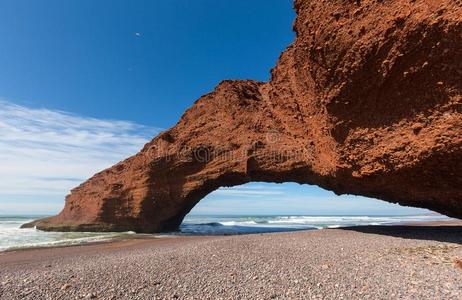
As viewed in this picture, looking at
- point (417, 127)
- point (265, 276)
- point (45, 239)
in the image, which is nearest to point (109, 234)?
point (45, 239)

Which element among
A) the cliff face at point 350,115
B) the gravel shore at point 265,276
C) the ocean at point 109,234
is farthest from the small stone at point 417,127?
the ocean at point 109,234

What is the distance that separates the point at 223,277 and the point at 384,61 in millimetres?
8262

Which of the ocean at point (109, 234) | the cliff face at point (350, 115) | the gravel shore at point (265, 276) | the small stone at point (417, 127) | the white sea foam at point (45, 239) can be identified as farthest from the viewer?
the ocean at point (109, 234)

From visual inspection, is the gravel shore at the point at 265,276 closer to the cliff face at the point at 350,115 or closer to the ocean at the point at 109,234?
the cliff face at the point at 350,115

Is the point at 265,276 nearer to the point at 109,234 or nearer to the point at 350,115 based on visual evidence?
the point at 350,115

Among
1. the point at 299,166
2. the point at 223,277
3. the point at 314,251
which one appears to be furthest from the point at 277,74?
the point at 223,277

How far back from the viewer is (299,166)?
17.7m

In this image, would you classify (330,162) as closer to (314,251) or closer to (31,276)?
(314,251)

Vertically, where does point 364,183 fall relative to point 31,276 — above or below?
above

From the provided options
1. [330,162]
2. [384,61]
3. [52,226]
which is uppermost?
[384,61]

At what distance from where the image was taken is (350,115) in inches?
500

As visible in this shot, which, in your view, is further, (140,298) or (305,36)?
(305,36)

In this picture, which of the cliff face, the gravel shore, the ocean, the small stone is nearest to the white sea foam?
the ocean

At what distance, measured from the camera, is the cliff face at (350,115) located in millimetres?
9914
